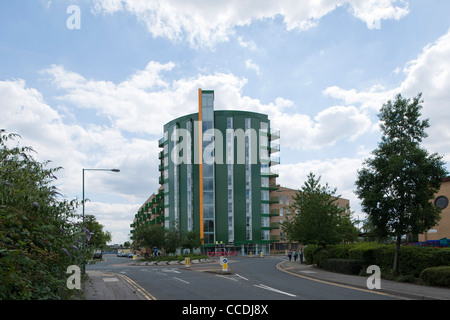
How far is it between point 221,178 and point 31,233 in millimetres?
70319

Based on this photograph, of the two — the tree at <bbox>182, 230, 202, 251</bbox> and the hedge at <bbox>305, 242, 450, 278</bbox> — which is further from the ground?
the hedge at <bbox>305, 242, 450, 278</bbox>

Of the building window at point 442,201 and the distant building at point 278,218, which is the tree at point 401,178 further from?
the distant building at point 278,218

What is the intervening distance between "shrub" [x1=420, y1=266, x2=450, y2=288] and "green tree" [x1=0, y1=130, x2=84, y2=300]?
14578 mm

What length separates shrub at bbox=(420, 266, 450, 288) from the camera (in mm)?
17469

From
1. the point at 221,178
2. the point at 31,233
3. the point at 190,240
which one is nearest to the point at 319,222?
the point at 31,233

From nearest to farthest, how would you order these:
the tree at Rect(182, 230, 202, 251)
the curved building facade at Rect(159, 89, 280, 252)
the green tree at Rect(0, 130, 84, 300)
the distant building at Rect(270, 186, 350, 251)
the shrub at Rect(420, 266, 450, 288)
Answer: the green tree at Rect(0, 130, 84, 300) → the shrub at Rect(420, 266, 450, 288) → the tree at Rect(182, 230, 202, 251) → the curved building facade at Rect(159, 89, 280, 252) → the distant building at Rect(270, 186, 350, 251)

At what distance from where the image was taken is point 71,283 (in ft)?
44.1

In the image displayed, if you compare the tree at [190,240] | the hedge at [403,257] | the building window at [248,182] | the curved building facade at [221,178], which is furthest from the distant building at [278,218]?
the hedge at [403,257]

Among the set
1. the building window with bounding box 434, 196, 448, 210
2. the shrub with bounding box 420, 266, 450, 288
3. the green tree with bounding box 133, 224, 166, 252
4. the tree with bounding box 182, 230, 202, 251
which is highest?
the building window with bounding box 434, 196, 448, 210

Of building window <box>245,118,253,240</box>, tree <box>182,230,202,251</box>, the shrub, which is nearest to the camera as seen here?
the shrub

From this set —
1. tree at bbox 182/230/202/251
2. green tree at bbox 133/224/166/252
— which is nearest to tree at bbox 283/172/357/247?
green tree at bbox 133/224/166/252

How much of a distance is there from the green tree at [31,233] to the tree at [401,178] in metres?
16.2

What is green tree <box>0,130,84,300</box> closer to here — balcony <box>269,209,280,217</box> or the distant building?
the distant building

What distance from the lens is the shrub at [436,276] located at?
17.5 metres
